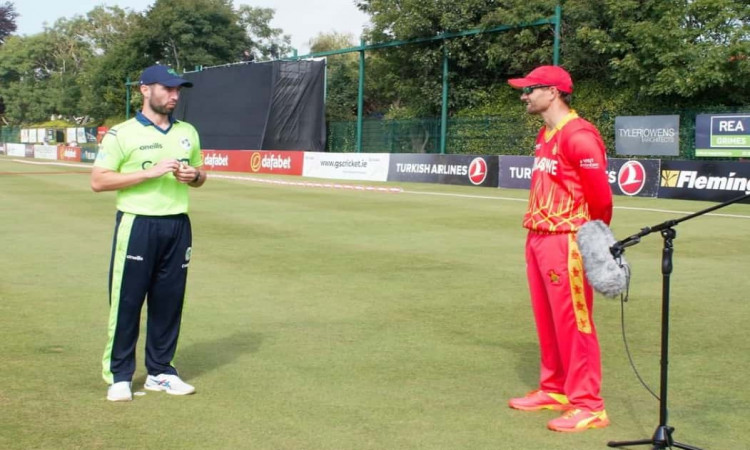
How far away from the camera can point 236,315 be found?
8.07m

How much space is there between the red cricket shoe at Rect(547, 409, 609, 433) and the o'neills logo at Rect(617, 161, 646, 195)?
19168mm

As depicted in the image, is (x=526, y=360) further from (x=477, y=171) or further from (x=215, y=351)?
(x=477, y=171)

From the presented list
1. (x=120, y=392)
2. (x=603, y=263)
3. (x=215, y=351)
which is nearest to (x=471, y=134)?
(x=215, y=351)

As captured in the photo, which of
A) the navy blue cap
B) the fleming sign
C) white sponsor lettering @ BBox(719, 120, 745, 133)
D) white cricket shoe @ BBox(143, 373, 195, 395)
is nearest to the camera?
the navy blue cap

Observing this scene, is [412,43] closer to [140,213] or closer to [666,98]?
[666,98]

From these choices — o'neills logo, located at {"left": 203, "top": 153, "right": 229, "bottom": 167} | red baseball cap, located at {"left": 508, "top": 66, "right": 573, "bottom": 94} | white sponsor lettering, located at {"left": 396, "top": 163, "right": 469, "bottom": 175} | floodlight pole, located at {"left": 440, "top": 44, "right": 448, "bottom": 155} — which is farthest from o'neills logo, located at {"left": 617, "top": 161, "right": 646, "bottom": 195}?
o'neills logo, located at {"left": 203, "top": 153, "right": 229, "bottom": 167}

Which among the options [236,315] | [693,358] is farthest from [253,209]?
[693,358]

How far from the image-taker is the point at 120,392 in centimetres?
531

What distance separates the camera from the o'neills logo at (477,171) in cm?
2752

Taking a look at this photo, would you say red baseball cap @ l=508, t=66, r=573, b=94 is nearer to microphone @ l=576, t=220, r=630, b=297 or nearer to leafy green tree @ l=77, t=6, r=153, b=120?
microphone @ l=576, t=220, r=630, b=297

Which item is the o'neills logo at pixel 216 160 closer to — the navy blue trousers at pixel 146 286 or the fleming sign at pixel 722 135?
the fleming sign at pixel 722 135

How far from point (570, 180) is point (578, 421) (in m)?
1.31

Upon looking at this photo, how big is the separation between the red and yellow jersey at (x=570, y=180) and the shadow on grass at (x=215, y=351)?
2586 millimetres

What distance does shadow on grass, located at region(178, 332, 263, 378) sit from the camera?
→ 20.4ft
